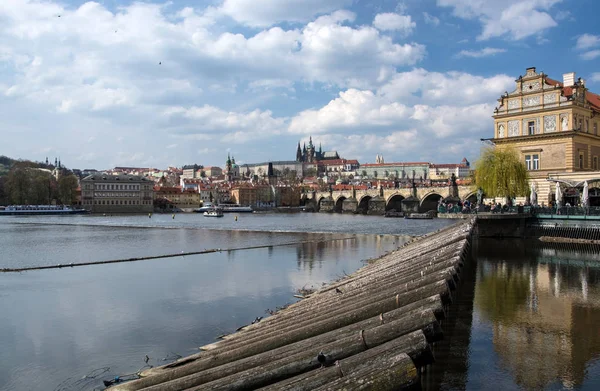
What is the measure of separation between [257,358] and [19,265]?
2704cm

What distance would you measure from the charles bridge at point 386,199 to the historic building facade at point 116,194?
5179 centimetres

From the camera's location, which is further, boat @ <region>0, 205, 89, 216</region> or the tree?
the tree

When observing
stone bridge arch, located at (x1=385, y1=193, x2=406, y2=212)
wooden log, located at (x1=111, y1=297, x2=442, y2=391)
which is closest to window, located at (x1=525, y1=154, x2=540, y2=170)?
wooden log, located at (x1=111, y1=297, x2=442, y2=391)

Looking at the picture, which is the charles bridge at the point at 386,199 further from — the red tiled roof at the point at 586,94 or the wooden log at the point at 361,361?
the wooden log at the point at 361,361

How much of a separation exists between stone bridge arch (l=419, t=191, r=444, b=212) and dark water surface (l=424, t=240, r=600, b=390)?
8927cm

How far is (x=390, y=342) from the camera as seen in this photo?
19.5 feet

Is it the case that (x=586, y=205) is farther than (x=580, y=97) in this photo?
No

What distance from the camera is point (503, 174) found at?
151 feet

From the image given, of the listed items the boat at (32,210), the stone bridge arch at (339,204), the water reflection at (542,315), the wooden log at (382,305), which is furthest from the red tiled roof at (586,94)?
the boat at (32,210)

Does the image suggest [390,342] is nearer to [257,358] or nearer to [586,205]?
[257,358]

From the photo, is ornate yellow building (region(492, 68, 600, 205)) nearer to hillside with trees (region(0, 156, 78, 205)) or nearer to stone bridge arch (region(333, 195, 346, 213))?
stone bridge arch (region(333, 195, 346, 213))

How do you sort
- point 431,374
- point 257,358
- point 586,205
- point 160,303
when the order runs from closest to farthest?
1. point 257,358
2. point 431,374
3. point 160,303
4. point 586,205

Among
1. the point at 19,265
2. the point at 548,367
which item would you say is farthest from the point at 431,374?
the point at 19,265

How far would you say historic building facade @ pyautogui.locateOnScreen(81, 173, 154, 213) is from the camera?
493 feet
